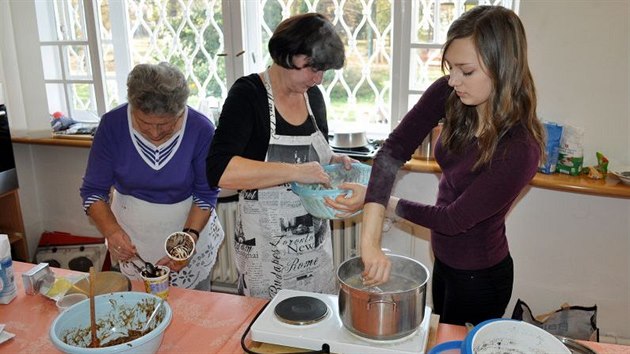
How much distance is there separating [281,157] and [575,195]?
4.46ft

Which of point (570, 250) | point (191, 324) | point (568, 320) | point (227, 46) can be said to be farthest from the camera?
point (227, 46)

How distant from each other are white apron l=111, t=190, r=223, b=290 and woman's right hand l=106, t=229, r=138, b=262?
63 mm

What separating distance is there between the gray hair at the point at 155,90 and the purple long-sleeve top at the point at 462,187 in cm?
67

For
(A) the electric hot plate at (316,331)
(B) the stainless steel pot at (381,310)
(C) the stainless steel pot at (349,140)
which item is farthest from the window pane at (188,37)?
(B) the stainless steel pot at (381,310)

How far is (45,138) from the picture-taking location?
2.82 meters

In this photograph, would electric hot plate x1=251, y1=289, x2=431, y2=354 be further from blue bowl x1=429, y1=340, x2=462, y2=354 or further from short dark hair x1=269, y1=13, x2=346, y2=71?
short dark hair x1=269, y1=13, x2=346, y2=71

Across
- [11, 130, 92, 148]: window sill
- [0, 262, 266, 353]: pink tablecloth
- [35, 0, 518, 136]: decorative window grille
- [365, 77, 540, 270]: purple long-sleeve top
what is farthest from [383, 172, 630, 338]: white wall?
[11, 130, 92, 148]: window sill

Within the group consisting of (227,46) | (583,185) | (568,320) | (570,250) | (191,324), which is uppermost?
(227,46)

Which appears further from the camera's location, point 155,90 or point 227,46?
point 227,46

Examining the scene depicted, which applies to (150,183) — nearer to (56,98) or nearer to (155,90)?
(155,90)

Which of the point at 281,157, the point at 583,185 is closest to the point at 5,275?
the point at 281,157

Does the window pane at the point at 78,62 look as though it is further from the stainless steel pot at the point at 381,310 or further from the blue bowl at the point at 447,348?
the blue bowl at the point at 447,348

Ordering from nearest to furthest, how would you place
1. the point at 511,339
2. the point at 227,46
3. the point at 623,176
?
the point at 511,339 < the point at 623,176 < the point at 227,46

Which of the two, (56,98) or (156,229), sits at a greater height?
(56,98)
